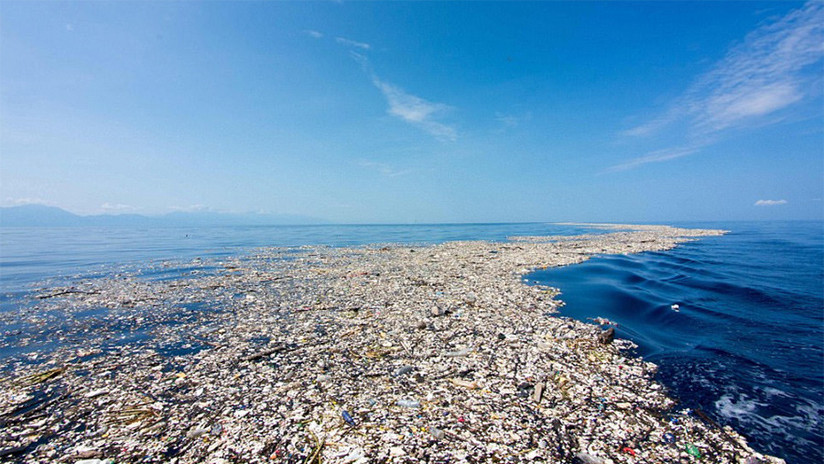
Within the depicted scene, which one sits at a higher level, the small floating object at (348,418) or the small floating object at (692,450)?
the small floating object at (348,418)

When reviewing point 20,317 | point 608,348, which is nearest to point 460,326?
point 608,348

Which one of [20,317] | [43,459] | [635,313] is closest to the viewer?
[43,459]

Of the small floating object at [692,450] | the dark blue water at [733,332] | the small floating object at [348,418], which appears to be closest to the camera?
the small floating object at [692,450]

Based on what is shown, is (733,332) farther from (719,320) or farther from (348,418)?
(348,418)

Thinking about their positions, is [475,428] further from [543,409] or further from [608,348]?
[608,348]

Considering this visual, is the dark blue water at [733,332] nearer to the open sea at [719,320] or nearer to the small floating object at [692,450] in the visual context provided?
the open sea at [719,320]

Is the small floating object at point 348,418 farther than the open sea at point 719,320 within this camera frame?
No

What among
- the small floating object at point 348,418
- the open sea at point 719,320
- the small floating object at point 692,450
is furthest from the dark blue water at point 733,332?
the small floating object at point 348,418

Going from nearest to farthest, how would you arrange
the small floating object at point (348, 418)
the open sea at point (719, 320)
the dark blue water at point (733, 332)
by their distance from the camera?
the small floating object at point (348, 418) → the dark blue water at point (733, 332) → the open sea at point (719, 320)
